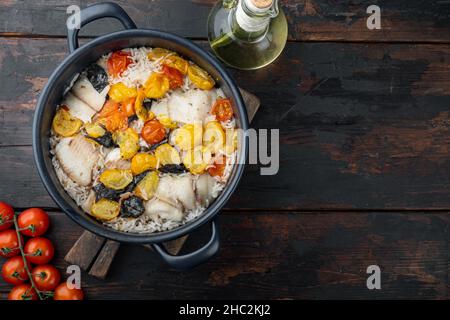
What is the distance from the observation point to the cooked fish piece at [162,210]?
147cm

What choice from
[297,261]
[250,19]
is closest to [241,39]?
[250,19]

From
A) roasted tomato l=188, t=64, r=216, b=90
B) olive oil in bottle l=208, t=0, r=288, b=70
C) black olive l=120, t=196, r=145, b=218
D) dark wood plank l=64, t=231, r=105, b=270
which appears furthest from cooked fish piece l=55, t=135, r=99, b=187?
olive oil in bottle l=208, t=0, r=288, b=70

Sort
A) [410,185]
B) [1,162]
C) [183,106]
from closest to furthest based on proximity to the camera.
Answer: [183,106] → [1,162] → [410,185]

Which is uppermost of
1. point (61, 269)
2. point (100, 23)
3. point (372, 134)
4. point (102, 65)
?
point (100, 23)

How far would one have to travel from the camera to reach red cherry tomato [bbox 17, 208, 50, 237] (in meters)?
1.62

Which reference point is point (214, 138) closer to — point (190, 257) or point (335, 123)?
point (190, 257)

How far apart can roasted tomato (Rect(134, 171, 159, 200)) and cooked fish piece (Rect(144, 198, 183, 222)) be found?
2 cm

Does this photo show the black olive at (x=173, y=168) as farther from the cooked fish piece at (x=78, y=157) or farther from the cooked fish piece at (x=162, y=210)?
the cooked fish piece at (x=78, y=157)

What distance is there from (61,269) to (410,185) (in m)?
1.22

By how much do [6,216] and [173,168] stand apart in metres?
0.59

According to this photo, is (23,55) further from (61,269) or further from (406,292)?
(406,292)

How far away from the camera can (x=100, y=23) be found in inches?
66.9
